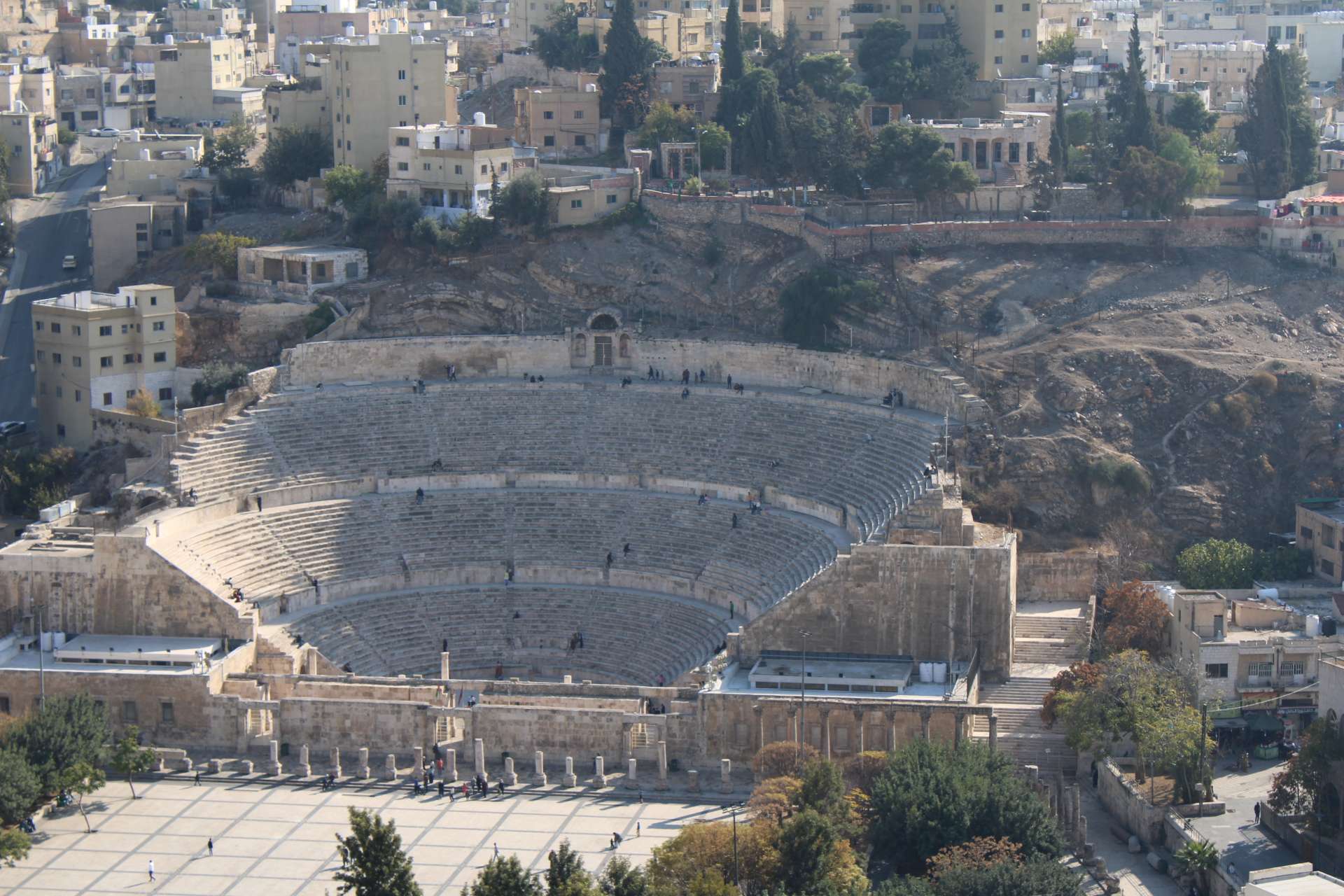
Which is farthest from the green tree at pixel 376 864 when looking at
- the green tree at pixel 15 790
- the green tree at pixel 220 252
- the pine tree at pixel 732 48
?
the pine tree at pixel 732 48

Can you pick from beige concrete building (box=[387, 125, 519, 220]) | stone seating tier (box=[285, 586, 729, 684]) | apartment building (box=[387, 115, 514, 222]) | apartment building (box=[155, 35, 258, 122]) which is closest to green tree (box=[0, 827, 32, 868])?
stone seating tier (box=[285, 586, 729, 684])

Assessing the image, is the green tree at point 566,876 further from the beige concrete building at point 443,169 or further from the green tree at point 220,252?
the green tree at point 220,252

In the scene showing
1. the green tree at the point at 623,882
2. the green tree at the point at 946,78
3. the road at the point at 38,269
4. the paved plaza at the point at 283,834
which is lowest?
the paved plaza at the point at 283,834

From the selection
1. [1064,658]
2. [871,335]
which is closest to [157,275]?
[871,335]

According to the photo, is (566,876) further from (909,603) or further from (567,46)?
(567,46)

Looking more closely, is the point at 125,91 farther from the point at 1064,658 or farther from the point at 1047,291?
the point at 1064,658

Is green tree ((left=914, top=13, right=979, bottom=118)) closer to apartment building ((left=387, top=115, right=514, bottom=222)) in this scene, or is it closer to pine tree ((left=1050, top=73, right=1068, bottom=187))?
pine tree ((left=1050, top=73, right=1068, bottom=187))
